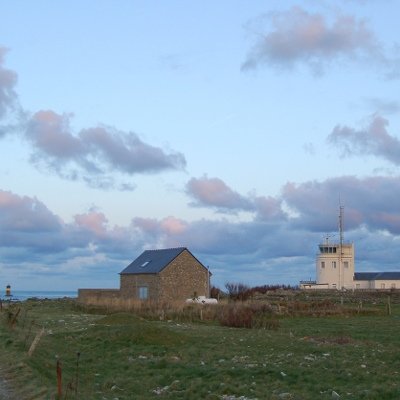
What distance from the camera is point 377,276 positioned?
116 metres

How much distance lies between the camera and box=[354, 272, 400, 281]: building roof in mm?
115375

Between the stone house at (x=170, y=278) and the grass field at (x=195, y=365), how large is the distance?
1269 inches

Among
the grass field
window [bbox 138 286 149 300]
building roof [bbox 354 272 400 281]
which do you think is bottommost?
the grass field

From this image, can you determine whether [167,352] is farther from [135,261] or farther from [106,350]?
[135,261]

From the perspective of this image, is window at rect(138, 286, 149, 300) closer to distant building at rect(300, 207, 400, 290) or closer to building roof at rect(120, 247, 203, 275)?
building roof at rect(120, 247, 203, 275)

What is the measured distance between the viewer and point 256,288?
98812 mm

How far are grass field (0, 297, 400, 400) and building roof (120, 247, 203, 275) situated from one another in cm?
3300

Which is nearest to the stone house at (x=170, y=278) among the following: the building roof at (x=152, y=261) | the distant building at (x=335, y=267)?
the building roof at (x=152, y=261)

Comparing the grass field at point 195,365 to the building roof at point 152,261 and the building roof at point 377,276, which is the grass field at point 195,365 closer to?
the building roof at point 152,261

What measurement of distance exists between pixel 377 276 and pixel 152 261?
61.7 m

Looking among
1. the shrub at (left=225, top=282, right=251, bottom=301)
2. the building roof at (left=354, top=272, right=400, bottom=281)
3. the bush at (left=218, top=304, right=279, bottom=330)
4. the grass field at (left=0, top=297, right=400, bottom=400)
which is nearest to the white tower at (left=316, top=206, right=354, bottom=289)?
the building roof at (left=354, top=272, right=400, bottom=281)

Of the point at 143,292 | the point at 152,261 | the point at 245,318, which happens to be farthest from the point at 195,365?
the point at 152,261

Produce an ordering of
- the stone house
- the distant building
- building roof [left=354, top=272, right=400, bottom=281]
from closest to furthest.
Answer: the stone house → the distant building → building roof [left=354, top=272, right=400, bottom=281]

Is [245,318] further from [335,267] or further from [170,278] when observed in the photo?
[335,267]
